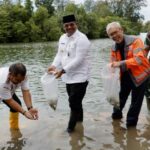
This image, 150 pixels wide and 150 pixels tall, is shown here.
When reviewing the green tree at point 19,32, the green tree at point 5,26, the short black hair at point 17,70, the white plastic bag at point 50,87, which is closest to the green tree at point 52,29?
the green tree at point 19,32

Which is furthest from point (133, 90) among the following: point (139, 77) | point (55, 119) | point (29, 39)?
point (29, 39)

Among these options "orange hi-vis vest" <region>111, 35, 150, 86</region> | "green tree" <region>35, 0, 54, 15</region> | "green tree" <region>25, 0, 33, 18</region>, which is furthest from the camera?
"green tree" <region>35, 0, 54, 15</region>

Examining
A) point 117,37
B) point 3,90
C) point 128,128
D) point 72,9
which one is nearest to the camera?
point 3,90

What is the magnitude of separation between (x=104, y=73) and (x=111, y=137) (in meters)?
1.18

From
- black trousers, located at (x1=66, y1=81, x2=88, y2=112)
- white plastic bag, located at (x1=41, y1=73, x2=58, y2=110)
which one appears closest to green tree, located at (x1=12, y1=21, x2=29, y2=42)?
white plastic bag, located at (x1=41, y1=73, x2=58, y2=110)

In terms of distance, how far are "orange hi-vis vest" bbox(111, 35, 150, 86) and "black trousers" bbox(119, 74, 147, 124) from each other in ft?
0.47

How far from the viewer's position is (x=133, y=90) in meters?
6.63

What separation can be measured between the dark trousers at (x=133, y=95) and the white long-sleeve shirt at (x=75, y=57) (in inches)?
30.7

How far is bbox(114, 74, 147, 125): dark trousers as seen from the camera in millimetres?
6579

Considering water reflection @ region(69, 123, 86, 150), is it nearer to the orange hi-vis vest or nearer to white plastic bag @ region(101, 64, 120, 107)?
white plastic bag @ region(101, 64, 120, 107)

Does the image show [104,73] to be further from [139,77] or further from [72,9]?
[72,9]

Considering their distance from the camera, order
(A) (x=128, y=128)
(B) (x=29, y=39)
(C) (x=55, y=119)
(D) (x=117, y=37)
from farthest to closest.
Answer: (B) (x=29, y=39) → (C) (x=55, y=119) → (A) (x=128, y=128) → (D) (x=117, y=37)

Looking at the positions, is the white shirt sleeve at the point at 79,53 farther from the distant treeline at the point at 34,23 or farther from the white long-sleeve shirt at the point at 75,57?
the distant treeline at the point at 34,23

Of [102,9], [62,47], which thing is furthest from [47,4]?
[62,47]
